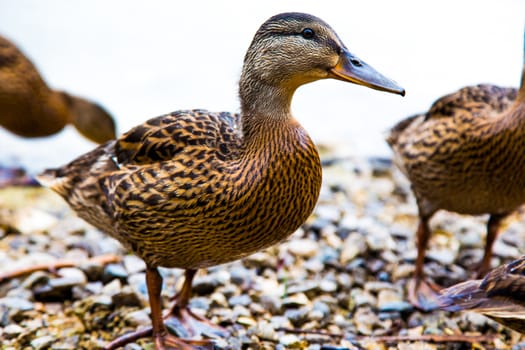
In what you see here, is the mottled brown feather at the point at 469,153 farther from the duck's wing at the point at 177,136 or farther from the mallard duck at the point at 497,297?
the duck's wing at the point at 177,136

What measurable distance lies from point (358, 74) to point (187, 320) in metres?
1.61

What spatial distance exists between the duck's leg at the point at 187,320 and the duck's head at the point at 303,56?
1.22m

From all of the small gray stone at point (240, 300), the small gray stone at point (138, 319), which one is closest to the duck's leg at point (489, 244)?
the small gray stone at point (240, 300)

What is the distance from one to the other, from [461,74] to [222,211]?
5.23 metres

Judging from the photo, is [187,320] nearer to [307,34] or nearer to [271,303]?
[271,303]

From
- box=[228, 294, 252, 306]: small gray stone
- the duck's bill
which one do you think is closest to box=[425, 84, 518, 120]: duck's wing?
the duck's bill

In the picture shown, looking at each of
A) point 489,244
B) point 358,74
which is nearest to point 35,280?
point 358,74

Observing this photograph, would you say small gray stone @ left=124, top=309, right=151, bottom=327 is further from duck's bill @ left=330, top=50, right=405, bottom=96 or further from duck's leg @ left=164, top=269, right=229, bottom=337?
duck's bill @ left=330, top=50, right=405, bottom=96

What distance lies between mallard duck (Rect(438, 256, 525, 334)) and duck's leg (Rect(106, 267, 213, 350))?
125 cm

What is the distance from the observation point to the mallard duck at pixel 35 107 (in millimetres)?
6180

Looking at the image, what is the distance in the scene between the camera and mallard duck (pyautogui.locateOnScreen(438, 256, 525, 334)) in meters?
2.72

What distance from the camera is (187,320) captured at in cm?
358

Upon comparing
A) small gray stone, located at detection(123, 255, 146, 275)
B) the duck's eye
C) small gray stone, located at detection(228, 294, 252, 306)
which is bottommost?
small gray stone, located at detection(228, 294, 252, 306)

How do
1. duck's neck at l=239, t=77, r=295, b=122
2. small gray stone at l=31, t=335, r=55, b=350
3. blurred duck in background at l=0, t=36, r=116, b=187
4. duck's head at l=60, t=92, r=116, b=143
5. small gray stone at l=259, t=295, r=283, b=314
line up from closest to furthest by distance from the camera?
duck's neck at l=239, t=77, r=295, b=122 < small gray stone at l=31, t=335, r=55, b=350 < small gray stone at l=259, t=295, r=283, b=314 < blurred duck in background at l=0, t=36, r=116, b=187 < duck's head at l=60, t=92, r=116, b=143
